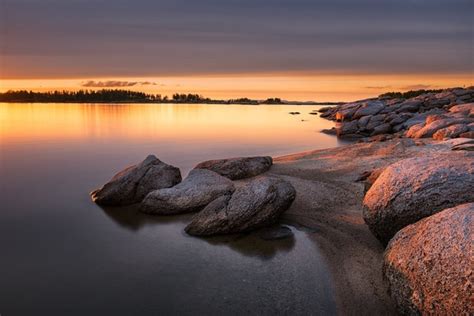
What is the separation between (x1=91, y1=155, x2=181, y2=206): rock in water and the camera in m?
11.8

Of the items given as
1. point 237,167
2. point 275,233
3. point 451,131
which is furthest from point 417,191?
point 451,131

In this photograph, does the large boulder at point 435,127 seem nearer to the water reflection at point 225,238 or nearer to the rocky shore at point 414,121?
the rocky shore at point 414,121

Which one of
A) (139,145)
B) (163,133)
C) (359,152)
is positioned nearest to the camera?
(359,152)

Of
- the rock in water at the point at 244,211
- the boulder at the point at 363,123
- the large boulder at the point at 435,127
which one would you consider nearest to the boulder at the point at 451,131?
the large boulder at the point at 435,127

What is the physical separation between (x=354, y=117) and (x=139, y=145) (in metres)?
26.5

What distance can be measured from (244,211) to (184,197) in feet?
8.29

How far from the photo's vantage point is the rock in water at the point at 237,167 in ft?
46.5

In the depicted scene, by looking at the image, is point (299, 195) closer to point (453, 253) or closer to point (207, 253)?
point (207, 253)

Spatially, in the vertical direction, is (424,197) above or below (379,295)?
above

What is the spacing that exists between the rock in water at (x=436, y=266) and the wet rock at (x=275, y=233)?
3.09 meters

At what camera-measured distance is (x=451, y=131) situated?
19.3 m

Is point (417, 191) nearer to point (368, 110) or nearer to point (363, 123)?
point (363, 123)

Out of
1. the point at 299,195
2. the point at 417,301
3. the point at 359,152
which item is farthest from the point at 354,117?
the point at 417,301

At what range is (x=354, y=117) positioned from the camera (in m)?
45.3
